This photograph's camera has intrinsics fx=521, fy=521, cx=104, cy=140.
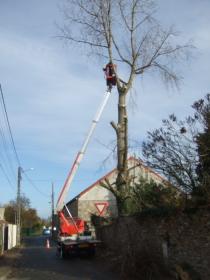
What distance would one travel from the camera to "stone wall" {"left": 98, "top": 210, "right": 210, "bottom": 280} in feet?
44.7

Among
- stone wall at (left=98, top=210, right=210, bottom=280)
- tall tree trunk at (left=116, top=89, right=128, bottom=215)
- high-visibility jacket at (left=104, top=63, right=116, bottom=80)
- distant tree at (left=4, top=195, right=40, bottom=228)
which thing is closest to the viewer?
→ stone wall at (left=98, top=210, right=210, bottom=280)

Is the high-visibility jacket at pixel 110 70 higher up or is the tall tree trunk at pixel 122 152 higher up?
the high-visibility jacket at pixel 110 70

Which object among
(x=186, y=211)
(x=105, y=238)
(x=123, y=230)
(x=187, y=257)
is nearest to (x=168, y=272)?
(x=187, y=257)

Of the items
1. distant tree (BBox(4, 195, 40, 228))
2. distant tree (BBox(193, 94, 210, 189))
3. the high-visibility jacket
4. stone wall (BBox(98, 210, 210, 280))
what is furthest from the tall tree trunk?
distant tree (BBox(4, 195, 40, 228))

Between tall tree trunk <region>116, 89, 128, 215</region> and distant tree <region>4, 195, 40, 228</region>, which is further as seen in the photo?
distant tree <region>4, 195, 40, 228</region>

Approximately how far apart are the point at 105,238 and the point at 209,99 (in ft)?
47.8

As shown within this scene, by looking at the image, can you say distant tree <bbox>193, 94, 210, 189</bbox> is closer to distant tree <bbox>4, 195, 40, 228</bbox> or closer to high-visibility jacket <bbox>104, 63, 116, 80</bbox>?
high-visibility jacket <bbox>104, 63, 116, 80</bbox>

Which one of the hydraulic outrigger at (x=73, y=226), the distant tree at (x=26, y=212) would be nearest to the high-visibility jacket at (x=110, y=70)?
the hydraulic outrigger at (x=73, y=226)

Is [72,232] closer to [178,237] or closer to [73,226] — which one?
[73,226]

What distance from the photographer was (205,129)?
15062 mm

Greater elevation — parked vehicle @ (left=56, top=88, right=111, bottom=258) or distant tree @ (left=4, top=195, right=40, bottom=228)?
distant tree @ (left=4, top=195, right=40, bottom=228)

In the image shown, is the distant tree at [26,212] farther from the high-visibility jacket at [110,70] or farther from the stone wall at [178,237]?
the stone wall at [178,237]

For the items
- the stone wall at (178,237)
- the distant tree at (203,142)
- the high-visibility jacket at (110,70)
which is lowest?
the stone wall at (178,237)

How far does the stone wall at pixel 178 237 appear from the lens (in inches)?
537
